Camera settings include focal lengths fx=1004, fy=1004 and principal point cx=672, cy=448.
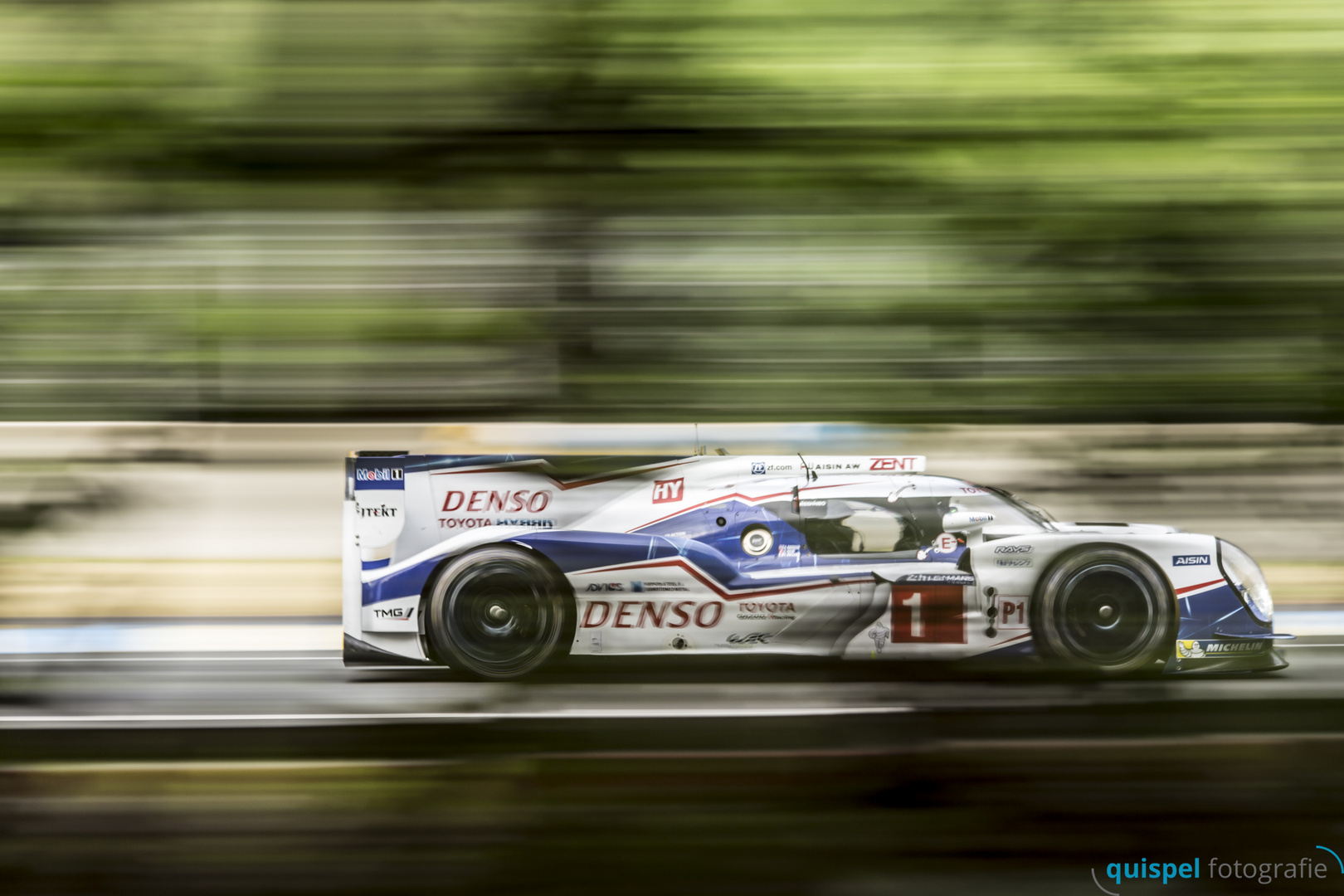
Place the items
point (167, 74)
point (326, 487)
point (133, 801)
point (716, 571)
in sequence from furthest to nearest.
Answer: point (716, 571), point (133, 801), point (326, 487), point (167, 74)

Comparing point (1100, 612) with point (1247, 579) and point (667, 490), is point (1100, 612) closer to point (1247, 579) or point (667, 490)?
point (1247, 579)

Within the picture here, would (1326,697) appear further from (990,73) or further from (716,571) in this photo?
(716,571)

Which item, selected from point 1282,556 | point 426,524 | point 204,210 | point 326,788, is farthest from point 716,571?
point 204,210

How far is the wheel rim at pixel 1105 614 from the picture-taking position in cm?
190

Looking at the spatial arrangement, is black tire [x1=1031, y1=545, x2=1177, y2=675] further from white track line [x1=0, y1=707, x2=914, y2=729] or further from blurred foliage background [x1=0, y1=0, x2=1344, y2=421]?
blurred foliage background [x1=0, y1=0, x2=1344, y2=421]

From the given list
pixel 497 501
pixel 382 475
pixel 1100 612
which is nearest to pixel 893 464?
pixel 1100 612

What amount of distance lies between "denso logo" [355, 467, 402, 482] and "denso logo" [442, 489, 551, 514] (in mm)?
153

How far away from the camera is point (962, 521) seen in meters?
2.46

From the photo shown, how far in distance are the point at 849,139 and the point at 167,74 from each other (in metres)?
1.15

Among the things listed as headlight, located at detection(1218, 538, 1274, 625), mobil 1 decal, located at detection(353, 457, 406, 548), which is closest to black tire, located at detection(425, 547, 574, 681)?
mobil 1 decal, located at detection(353, 457, 406, 548)

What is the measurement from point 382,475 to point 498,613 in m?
0.63

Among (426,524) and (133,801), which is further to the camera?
(426,524)

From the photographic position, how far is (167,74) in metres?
1.67

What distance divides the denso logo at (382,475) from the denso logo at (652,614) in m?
0.70
